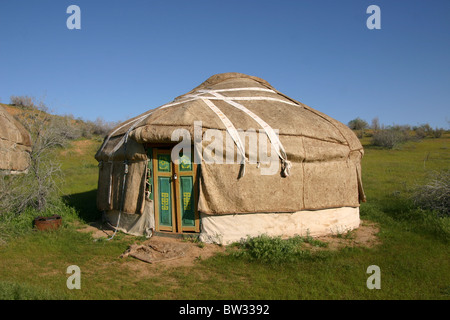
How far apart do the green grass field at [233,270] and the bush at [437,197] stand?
27 centimetres

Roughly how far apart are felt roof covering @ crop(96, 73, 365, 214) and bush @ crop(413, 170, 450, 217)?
5.54ft

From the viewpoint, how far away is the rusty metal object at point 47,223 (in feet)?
20.6

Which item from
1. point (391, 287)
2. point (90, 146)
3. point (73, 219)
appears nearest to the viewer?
point (391, 287)

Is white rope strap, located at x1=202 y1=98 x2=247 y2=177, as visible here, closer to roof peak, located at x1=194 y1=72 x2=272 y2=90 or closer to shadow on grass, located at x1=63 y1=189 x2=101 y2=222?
roof peak, located at x1=194 y1=72 x2=272 y2=90

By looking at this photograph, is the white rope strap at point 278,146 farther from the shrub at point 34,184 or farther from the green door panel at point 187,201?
the shrub at point 34,184

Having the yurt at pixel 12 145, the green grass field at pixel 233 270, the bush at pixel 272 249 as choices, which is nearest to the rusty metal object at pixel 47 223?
the green grass field at pixel 233 270

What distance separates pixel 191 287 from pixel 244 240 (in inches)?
66.5

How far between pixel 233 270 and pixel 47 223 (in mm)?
3999

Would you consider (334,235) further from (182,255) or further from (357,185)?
(182,255)

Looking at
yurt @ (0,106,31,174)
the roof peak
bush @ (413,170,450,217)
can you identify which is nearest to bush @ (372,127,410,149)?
bush @ (413,170,450,217)

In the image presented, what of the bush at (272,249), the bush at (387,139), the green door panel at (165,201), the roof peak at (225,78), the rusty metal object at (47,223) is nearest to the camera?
the bush at (272,249)

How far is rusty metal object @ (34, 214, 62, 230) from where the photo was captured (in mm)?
6270

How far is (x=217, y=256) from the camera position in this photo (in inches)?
201
